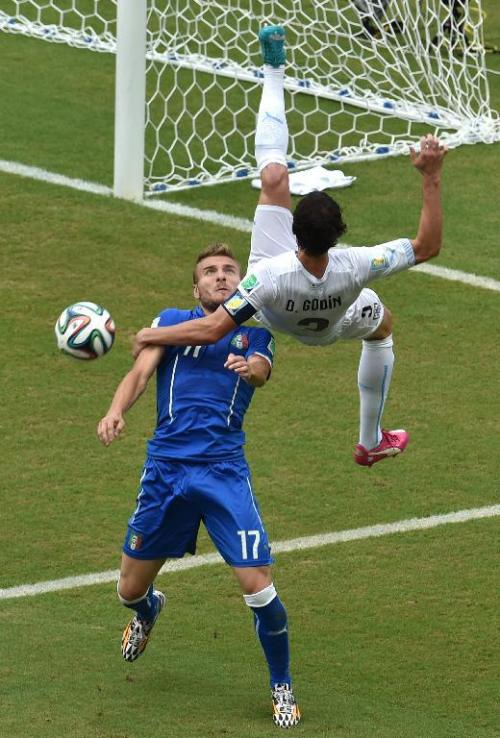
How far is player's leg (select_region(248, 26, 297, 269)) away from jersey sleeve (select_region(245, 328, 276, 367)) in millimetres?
1130

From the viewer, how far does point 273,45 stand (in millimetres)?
9594

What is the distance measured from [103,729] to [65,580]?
2.04 meters

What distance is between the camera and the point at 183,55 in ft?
56.2

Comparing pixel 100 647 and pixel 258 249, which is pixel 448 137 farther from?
pixel 100 647

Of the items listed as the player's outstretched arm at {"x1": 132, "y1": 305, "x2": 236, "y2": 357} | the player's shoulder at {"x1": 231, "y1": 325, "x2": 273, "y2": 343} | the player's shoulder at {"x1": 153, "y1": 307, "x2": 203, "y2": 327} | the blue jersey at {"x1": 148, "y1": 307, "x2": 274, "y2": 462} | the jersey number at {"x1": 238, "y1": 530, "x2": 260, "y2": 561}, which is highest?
the player's outstretched arm at {"x1": 132, "y1": 305, "x2": 236, "y2": 357}

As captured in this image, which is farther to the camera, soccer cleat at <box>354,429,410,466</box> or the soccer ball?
soccer cleat at <box>354,429,410,466</box>

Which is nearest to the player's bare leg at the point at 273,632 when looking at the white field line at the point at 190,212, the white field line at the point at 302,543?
the white field line at the point at 302,543

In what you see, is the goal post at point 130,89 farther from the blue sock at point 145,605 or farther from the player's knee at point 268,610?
the player's knee at point 268,610

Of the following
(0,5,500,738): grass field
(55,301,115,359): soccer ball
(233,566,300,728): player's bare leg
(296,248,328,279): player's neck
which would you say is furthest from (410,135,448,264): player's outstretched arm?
(0,5,500,738): grass field

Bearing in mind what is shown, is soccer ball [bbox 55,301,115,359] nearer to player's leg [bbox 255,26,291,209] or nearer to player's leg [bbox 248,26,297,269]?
player's leg [bbox 248,26,297,269]

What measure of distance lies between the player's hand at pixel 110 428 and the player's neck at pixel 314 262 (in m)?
1.18

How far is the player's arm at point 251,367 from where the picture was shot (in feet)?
24.2

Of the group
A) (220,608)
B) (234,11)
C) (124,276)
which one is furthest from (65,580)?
(234,11)

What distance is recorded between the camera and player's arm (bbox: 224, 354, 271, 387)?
291 inches
